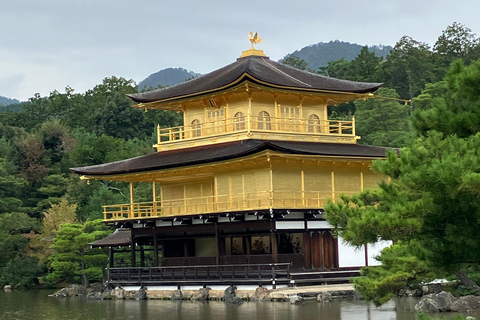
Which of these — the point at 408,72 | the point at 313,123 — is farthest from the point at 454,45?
the point at 313,123

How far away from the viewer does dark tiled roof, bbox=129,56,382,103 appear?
126 ft

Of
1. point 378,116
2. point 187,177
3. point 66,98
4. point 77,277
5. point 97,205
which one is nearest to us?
point 187,177

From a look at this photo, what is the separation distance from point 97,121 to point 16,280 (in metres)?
30.6

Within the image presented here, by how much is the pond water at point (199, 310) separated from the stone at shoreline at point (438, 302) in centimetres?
49

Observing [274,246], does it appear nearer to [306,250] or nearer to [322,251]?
[306,250]

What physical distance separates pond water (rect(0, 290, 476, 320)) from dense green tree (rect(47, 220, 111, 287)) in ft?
17.7

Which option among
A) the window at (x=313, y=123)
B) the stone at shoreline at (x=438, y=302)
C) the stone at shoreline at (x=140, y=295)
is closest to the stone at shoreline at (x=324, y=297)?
the stone at shoreline at (x=438, y=302)

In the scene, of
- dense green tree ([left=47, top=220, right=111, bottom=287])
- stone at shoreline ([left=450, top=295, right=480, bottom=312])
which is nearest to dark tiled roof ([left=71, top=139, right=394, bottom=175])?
dense green tree ([left=47, top=220, right=111, bottom=287])

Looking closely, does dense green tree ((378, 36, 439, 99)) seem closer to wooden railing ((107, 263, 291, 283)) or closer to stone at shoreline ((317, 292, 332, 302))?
wooden railing ((107, 263, 291, 283))

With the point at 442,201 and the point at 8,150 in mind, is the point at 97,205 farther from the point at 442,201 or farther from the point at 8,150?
the point at 442,201

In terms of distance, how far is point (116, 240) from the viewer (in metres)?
42.3

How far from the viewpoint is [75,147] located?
63.9 m

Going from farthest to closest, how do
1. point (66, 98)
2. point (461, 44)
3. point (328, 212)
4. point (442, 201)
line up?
point (66, 98), point (461, 44), point (328, 212), point (442, 201)

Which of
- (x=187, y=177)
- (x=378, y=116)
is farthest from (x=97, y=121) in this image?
(x=187, y=177)
